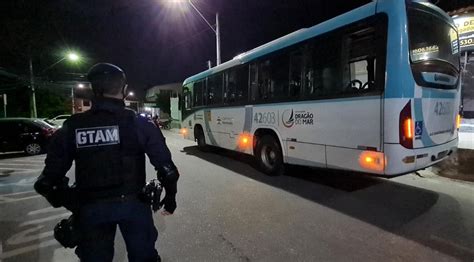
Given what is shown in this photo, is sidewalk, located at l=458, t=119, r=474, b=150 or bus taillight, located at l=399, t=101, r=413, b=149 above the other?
bus taillight, located at l=399, t=101, r=413, b=149

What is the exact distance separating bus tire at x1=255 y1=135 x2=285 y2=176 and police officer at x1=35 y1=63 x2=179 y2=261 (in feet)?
16.4

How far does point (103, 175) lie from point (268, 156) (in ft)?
18.5

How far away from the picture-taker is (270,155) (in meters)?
7.33

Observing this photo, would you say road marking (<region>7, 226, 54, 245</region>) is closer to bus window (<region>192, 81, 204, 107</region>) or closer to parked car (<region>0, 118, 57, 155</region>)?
bus window (<region>192, 81, 204, 107</region>)

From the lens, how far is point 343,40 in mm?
5137

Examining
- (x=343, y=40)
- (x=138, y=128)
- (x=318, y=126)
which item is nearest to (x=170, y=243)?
(x=138, y=128)

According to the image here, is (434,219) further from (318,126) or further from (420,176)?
(420,176)

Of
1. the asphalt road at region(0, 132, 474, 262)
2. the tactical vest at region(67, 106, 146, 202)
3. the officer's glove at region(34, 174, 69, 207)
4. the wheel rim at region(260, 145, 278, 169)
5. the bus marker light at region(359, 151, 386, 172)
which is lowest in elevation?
the asphalt road at region(0, 132, 474, 262)

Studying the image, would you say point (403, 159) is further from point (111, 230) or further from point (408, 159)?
point (111, 230)

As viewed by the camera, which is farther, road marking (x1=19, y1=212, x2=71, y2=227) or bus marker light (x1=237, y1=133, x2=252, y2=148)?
bus marker light (x1=237, y1=133, x2=252, y2=148)

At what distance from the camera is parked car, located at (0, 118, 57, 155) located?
12039 millimetres

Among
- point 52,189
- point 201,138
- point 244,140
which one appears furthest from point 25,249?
point 201,138

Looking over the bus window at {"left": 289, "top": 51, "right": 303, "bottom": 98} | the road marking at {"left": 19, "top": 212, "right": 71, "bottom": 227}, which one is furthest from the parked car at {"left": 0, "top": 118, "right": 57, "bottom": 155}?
the bus window at {"left": 289, "top": 51, "right": 303, "bottom": 98}

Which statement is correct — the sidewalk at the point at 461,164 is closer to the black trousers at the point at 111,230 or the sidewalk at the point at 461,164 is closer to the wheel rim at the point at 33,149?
the black trousers at the point at 111,230
